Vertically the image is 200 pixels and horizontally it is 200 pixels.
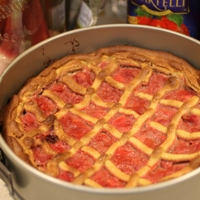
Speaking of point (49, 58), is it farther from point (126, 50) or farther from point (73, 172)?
point (73, 172)

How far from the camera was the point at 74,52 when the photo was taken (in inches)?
43.8

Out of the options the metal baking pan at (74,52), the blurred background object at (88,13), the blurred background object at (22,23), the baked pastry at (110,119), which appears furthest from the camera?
the blurred background object at (88,13)

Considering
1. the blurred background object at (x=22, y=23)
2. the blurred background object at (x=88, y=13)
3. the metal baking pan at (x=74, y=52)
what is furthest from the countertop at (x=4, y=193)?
the blurred background object at (x=88, y=13)

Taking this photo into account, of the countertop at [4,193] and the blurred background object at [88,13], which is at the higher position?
the blurred background object at [88,13]

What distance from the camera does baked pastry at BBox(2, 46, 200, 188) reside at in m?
0.86

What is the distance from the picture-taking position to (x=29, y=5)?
111 cm

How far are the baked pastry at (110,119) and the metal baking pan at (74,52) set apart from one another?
0.03 m

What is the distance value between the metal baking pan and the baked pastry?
26 mm

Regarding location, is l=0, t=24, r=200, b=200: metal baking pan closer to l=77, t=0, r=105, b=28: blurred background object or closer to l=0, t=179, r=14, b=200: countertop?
l=0, t=179, r=14, b=200: countertop

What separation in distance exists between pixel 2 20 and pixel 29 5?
0.26 feet

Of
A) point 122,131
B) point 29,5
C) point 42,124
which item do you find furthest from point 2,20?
point 122,131

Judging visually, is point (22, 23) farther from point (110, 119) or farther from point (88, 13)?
point (110, 119)

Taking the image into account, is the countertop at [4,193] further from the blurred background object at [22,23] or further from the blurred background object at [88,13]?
the blurred background object at [88,13]

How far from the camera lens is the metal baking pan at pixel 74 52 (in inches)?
29.0
